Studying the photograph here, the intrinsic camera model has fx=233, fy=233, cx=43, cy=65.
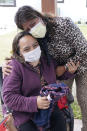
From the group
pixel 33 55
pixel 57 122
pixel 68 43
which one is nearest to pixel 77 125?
pixel 57 122

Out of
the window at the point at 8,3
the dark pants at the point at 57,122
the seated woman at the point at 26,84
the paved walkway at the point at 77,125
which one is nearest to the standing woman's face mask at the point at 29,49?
the seated woman at the point at 26,84

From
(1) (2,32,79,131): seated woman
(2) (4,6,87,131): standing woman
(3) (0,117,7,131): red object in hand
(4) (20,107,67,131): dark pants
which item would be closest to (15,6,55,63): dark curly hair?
(2) (4,6,87,131): standing woman

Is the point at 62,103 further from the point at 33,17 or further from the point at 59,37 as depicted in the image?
the point at 33,17

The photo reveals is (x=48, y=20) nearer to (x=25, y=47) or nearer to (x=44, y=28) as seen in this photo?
(x=44, y=28)

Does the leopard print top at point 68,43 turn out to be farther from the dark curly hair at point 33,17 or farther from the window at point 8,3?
the window at point 8,3

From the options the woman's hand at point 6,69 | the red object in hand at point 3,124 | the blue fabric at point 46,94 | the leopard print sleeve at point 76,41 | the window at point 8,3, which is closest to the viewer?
the red object in hand at point 3,124

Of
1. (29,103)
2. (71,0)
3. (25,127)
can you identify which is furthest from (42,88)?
(71,0)

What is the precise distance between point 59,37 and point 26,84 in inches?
21.5

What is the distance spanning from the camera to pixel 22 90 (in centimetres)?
200

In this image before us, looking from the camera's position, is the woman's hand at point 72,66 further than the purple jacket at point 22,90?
Yes

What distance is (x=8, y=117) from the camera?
1.74 metres

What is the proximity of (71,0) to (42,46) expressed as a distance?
2.78 m

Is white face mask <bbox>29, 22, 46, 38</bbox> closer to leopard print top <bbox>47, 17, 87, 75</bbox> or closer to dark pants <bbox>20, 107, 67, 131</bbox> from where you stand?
leopard print top <bbox>47, 17, 87, 75</bbox>

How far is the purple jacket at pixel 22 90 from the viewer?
6.25 feet
